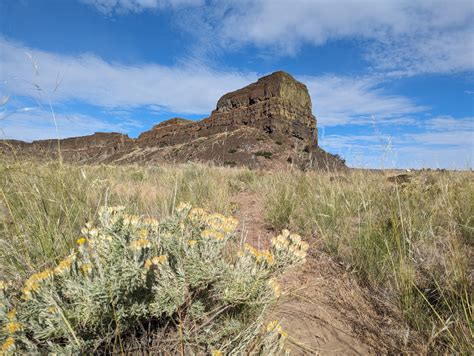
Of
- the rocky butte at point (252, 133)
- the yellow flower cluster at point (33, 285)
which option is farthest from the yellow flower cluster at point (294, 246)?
the rocky butte at point (252, 133)

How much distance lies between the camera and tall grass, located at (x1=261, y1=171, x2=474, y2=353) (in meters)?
1.44

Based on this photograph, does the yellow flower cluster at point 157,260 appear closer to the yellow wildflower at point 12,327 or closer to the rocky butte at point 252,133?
the yellow wildflower at point 12,327

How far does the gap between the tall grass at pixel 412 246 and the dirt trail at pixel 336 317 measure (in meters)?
0.13

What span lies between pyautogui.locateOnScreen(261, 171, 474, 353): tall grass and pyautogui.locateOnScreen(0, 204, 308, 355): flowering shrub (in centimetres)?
92

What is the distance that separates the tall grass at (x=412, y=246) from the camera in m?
1.44

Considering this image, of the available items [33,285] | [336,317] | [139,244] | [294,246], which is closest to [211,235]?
[139,244]

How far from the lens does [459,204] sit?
9.46ft

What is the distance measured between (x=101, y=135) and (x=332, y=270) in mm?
67678

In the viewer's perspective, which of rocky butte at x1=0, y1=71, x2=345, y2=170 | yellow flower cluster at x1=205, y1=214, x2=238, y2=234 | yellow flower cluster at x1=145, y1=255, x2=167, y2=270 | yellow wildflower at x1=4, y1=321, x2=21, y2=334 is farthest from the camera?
rocky butte at x1=0, y1=71, x2=345, y2=170

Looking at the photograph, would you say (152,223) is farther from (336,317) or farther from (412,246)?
(412,246)

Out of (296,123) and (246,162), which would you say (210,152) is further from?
(296,123)

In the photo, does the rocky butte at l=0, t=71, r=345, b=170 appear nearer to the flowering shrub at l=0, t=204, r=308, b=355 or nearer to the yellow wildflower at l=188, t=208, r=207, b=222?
the yellow wildflower at l=188, t=208, r=207, b=222

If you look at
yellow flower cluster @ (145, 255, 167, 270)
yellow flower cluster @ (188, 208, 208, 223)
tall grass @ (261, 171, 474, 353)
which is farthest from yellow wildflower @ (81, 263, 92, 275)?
tall grass @ (261, 171, 474, 353)

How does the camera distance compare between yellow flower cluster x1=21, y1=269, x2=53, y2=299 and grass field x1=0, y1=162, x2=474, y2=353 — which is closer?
yellow flower cluster x1=21, y1=269, x2=53, y2=299
